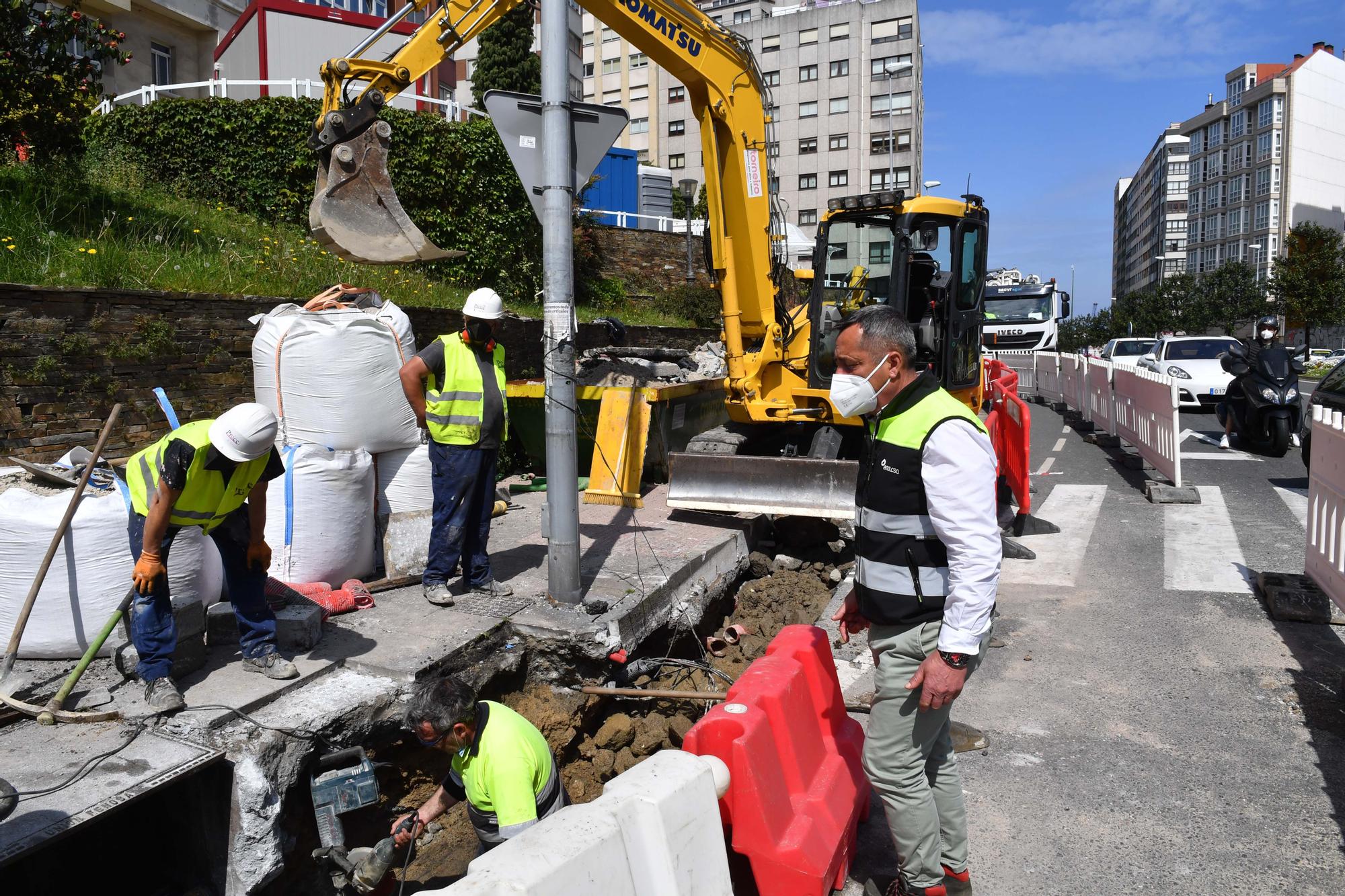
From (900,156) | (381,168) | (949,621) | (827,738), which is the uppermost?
(900,156)

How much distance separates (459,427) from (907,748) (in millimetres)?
3272

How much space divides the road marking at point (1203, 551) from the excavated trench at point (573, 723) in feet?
8.97

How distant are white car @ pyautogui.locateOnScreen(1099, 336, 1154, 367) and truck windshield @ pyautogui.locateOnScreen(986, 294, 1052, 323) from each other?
445 centimetres

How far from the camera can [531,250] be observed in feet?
53.2

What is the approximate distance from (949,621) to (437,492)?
3.41 m

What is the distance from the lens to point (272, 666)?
405cm

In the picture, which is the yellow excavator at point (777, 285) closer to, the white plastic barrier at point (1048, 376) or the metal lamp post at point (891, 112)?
the white plastic barrier at point (1048, 376)

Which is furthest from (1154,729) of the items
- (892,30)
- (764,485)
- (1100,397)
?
(892,30)

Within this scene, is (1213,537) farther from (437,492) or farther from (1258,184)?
(1258,184)

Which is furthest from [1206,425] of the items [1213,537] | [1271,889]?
[1271,889]

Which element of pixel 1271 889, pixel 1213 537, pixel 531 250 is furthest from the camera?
pixel 531 250

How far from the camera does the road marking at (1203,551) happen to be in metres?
6.61

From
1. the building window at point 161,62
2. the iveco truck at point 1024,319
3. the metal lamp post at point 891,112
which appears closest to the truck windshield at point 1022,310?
the iveco truck at point 1024,319

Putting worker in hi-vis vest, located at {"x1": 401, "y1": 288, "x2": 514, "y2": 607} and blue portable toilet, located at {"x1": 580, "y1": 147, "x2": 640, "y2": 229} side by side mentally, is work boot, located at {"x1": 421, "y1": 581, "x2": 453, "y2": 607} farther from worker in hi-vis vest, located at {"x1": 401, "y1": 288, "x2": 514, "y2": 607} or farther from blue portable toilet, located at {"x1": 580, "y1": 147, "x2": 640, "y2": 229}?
blue portable toilet, located at {"x1": 580, "y1": 147, "x2": 640, "y2": 229}
